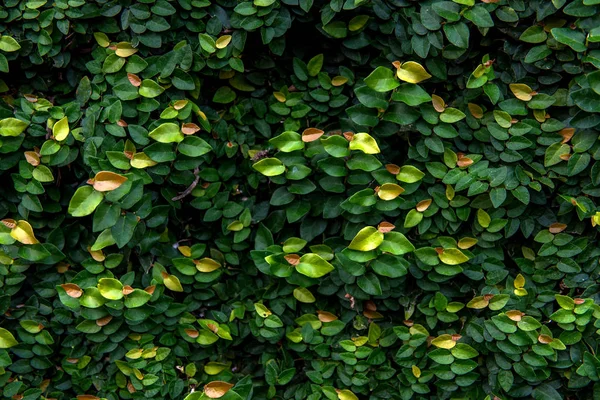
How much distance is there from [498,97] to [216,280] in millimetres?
1163

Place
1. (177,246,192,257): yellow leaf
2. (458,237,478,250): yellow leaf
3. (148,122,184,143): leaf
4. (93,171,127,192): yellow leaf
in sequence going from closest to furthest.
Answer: (93,171,127,192): yellow leaf → (148,122,184,143): leaf → (458,237,478,250): yellow leaf → (177,246,192,257): yellow leaf

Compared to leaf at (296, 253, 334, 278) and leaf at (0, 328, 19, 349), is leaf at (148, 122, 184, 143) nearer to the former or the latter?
leaf at (296, 253, 334, 278)

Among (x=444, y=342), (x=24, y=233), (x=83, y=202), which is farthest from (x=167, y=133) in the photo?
(x=444, y=342)

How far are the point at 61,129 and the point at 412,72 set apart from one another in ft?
3.77

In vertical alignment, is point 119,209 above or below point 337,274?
above

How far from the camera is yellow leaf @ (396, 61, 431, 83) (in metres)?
1.91

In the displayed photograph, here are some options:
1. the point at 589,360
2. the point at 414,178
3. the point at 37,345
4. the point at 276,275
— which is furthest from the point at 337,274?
the point at 37,345

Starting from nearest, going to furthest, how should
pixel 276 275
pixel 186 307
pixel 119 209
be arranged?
pixel 119 209 → pixel 276 275 → pixel 186 307

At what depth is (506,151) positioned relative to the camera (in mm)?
1995

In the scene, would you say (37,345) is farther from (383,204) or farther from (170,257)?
(383,204)

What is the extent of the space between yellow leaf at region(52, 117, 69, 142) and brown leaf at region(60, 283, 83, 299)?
1.58ft

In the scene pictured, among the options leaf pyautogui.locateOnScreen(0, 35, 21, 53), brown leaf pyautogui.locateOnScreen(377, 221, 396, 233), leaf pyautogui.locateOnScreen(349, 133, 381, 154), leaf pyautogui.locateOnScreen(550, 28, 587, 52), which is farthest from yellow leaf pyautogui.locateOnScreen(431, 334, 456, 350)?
leaf pyautogui.locateOnScreen(0, 35, 21, 53)

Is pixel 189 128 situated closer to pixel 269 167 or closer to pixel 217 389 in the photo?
pixel 269 167

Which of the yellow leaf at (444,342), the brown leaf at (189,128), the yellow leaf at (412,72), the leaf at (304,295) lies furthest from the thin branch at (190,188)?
the yellow leaf at (444,342)
